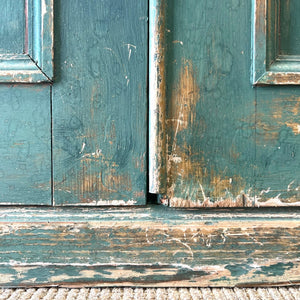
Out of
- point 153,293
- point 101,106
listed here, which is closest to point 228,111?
point 101,106

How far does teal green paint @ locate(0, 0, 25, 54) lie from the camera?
58 centimetres

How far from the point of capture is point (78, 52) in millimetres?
581

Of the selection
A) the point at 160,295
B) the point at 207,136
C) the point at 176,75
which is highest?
the point at 176,75

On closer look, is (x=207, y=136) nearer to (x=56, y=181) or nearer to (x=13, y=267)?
(x=56, y=181)

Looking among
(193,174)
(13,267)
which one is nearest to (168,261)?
(193,174)

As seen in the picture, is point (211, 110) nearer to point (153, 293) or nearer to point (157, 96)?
point (157, 96)

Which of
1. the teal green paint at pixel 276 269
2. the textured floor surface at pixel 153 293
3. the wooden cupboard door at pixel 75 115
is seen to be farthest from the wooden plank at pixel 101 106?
the teal green paint at pixel 276 269

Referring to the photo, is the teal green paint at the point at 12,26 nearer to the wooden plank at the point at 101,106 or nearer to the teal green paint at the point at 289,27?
the wooden plank at the point at 101,106

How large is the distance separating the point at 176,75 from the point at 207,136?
0.13m

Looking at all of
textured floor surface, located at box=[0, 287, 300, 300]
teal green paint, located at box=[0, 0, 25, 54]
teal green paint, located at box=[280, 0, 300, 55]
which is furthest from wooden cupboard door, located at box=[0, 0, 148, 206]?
teal green paint, located at box=[280, 0, 300, 55]

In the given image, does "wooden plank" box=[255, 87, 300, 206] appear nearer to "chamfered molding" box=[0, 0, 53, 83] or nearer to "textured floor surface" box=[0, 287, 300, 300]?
"textured floor surface" box=[0, 287, 300, 300]

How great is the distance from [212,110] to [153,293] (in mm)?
341

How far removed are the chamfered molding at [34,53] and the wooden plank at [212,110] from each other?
0.73 ft

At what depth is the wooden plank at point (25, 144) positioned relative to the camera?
0.58 metres
